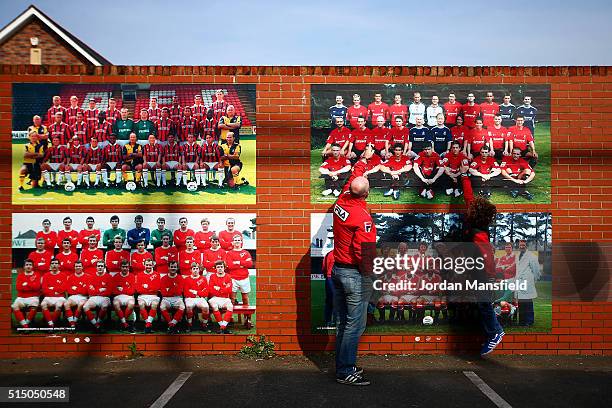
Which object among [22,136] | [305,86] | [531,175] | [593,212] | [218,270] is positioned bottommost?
[218,270]

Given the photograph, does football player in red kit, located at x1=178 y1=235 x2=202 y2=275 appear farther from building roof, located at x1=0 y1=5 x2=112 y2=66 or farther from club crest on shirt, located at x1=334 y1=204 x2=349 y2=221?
building roof, located at x1=0 y1=5 x2=112 y2=66

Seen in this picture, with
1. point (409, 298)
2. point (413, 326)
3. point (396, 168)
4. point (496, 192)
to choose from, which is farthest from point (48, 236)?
point (496, 192)

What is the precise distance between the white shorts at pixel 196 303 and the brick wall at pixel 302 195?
366 millimetres

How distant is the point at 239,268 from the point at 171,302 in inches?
35.5

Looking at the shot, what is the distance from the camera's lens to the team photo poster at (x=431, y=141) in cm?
670

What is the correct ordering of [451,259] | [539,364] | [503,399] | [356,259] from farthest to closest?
[451,259] < [539,364] < [356,259] < [503,399]

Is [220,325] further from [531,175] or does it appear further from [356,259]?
[531,175]

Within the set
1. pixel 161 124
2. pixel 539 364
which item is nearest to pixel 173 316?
pixel 161 124

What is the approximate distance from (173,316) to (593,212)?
519cm

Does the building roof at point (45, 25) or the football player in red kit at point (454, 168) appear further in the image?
the building roof at point (45, 25)

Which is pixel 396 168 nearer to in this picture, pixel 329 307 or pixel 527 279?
pixel 329 307

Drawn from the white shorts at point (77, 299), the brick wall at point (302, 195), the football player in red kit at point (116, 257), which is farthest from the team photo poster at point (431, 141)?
the white shorts at point (77, 299)

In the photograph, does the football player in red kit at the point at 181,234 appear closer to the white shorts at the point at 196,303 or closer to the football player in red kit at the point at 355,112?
the white shorts at the point at 196,303

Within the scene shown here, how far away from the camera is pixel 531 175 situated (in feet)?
22.1
